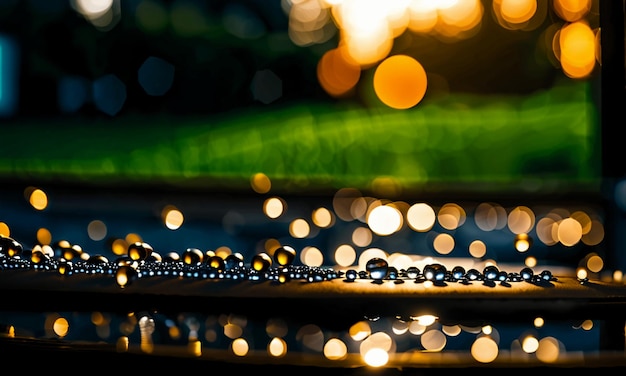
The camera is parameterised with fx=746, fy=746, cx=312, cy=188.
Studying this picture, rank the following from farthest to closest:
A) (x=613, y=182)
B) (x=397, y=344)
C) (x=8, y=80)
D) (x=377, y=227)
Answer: (x=8, y=80) → (x=377, y=227) → (x=613, y=182) → (x=397, y=344)

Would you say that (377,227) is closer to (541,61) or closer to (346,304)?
(541,61)

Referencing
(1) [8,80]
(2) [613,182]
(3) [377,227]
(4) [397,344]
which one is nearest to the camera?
(4) [397,344]

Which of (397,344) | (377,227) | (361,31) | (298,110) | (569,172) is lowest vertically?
(397,344)

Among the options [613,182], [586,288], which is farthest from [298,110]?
[586,288]

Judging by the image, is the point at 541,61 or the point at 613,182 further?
the point at 541,61

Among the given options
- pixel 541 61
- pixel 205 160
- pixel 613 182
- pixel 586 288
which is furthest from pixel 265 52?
pixel 586 288

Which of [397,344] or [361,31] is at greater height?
[361,31]

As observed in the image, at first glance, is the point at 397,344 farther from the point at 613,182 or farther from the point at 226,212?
the point at 226,212

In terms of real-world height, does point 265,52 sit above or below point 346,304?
above

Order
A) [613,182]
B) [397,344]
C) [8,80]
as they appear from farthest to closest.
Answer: [8,80], [613,182], [397,344]
